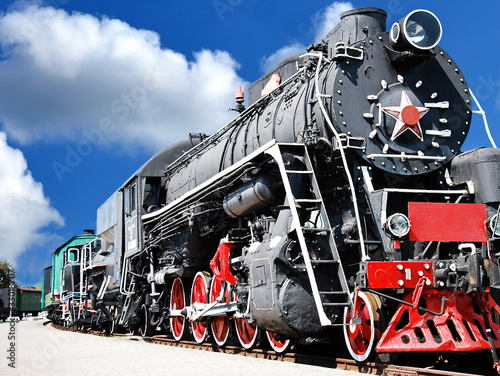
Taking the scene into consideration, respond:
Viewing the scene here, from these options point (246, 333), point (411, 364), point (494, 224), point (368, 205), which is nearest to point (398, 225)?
point (368, 205)

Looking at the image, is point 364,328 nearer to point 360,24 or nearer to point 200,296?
point 360,24

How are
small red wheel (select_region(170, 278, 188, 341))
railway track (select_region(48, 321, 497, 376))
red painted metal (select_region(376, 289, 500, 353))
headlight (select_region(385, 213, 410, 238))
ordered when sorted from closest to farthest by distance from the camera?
red painted metal (select_region(376, 289, 500, 353)) → railway track (select_region(48, 321, 497, 376)) → headlight (select_region(385, 213, 410, 238)) → small red wheel (select_region(170, 278, 188, 341))

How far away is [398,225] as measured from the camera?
603cm

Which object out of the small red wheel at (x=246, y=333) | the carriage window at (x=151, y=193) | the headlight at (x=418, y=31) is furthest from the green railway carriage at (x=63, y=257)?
A: the headlight at (x=418, y=31)

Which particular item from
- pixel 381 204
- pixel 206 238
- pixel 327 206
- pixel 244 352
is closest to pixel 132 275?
pixel 206 238

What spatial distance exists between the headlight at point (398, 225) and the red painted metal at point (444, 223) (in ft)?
0.17

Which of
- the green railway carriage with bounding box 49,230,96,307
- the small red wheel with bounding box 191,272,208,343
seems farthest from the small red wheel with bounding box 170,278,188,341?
the green railway carriage with bounding box 49,230,96,307

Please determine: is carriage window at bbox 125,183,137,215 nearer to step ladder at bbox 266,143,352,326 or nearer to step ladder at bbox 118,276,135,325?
step ladder at bbox 118,276,135,325

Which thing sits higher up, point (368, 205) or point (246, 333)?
point (368, 205)

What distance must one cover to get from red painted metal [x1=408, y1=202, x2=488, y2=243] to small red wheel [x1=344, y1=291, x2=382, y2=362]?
93 cm

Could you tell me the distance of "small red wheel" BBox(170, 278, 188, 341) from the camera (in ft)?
37.8

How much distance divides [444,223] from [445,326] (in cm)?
106

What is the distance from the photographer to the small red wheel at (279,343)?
774 centimetres

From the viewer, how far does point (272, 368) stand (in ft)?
21.5
